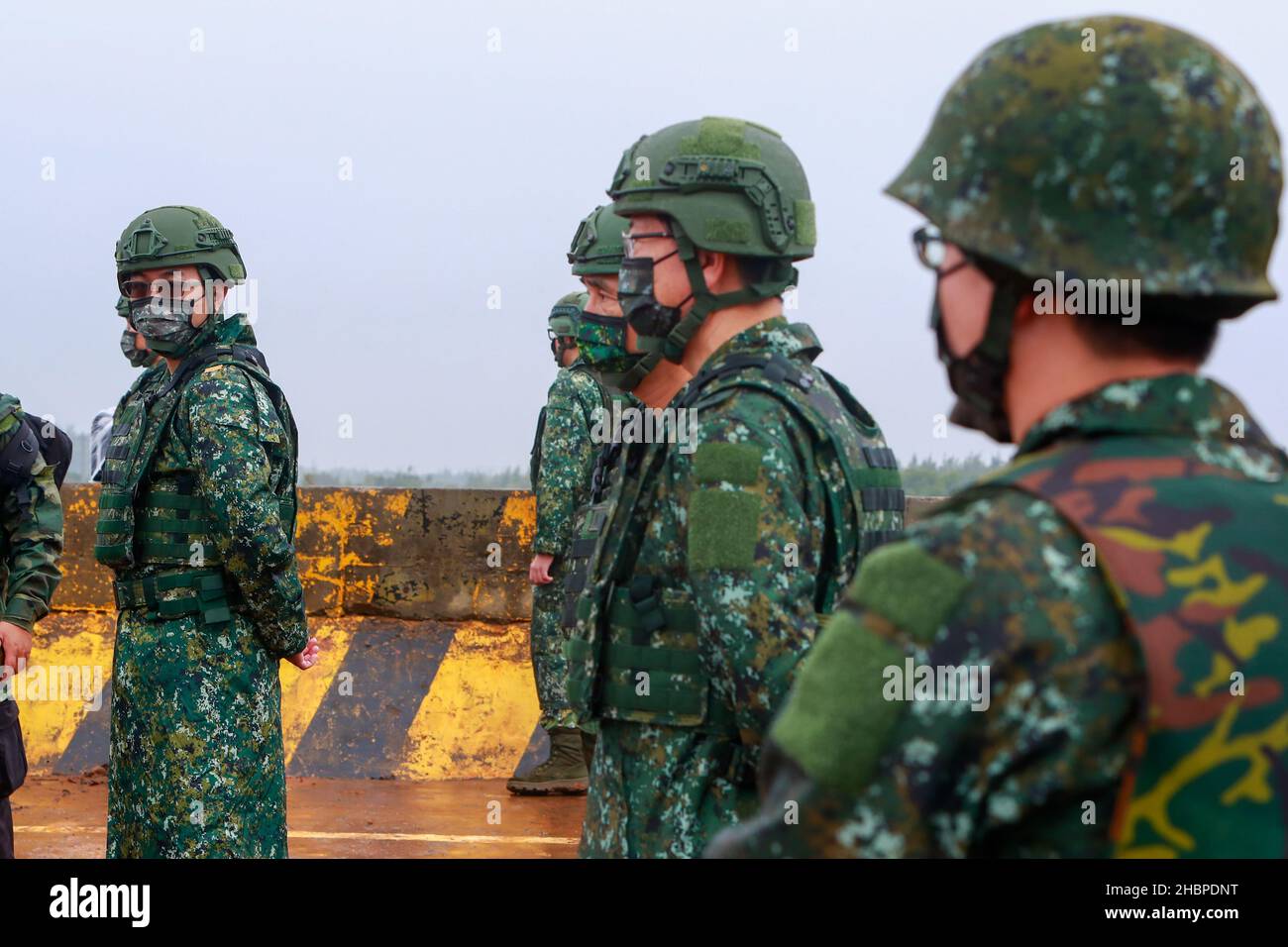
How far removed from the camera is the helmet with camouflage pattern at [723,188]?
12.6 ft

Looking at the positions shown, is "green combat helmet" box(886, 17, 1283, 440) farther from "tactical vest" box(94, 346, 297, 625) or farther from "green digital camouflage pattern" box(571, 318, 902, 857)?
"tactical vest" box(94, 346, 297, 625)

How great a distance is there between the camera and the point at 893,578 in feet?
5.32

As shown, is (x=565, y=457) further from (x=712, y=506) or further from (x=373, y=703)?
(x=712, y=506)

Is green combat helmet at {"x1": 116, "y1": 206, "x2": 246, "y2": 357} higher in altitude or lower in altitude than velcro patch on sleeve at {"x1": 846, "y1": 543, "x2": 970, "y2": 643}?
higher

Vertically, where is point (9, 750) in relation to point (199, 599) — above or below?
below

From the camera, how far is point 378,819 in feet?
27.4

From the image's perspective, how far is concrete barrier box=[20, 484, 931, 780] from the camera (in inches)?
374

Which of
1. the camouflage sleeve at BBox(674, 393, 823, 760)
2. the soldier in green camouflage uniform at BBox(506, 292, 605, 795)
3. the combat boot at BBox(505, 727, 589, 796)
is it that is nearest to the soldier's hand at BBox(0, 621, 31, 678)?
the camouflage sleeve at BBox(674, 393, 823, 760)

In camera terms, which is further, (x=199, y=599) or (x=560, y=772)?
(x=560, y=772)

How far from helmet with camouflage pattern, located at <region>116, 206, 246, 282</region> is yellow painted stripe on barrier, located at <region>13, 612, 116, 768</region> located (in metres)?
4.24

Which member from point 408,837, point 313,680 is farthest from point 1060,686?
point 313,680

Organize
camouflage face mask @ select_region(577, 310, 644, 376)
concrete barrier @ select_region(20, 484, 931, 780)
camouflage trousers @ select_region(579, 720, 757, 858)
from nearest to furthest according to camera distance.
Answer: camouflage trousers @ select_region(579, 720, 757, 858) < camouflage face mask @ select_region(577, 310, 644, 376) < concrete barrier @ select_region(20, 484, 931, 780)

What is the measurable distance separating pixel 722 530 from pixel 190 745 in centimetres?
300

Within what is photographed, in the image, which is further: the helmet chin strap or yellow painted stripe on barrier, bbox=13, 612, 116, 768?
yellow painted stripe on barrier, bbox=13, 612, 116, 768
